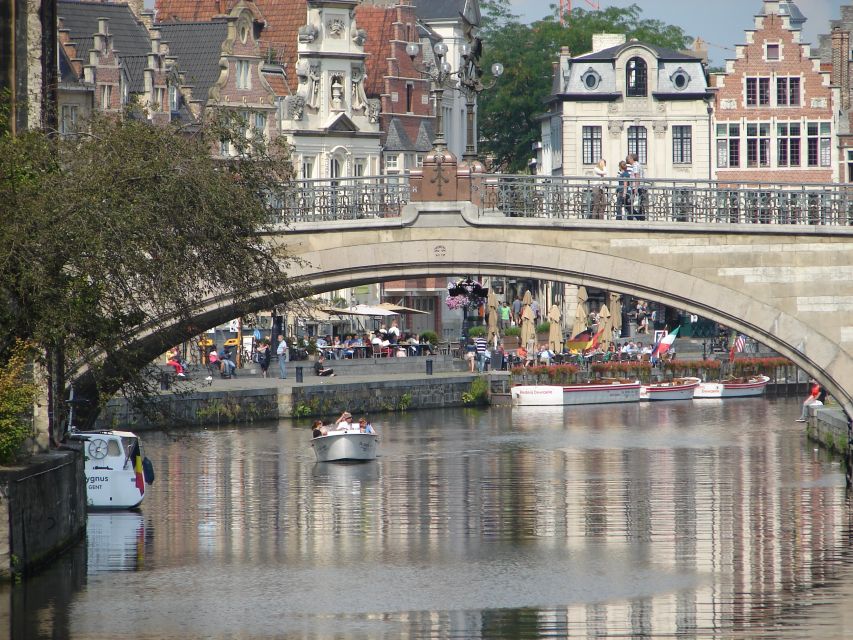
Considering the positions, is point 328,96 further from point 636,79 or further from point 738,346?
point 738,346

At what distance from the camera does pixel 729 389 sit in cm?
6800

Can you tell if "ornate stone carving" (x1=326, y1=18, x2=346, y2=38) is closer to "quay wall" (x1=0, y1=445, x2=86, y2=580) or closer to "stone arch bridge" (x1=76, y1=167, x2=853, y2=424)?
"stone arch bridge" (x1=76, y1=167, x2=853, y2=424)

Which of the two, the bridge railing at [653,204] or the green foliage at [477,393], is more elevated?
the bridge railing at [653,204]

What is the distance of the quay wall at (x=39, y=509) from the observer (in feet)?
80.4

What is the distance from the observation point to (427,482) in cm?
4256

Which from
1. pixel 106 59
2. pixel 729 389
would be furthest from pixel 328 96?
pixel 729 389

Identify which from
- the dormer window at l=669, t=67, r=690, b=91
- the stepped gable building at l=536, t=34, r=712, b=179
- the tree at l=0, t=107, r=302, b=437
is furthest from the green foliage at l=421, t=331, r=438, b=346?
the tree at l=0, t=107, r=302, b=437

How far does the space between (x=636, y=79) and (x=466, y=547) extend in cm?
4440

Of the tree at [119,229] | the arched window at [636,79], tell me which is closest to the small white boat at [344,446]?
the tree at [119,229]

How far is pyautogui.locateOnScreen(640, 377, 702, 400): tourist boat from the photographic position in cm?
6728

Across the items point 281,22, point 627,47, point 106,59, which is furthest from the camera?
point 281,22

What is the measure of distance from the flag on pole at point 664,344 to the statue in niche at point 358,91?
1511 cm

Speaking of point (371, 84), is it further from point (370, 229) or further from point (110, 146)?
point (110, 146)

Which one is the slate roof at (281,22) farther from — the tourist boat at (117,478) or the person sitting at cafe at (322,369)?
the tourist boat at (117,478)
